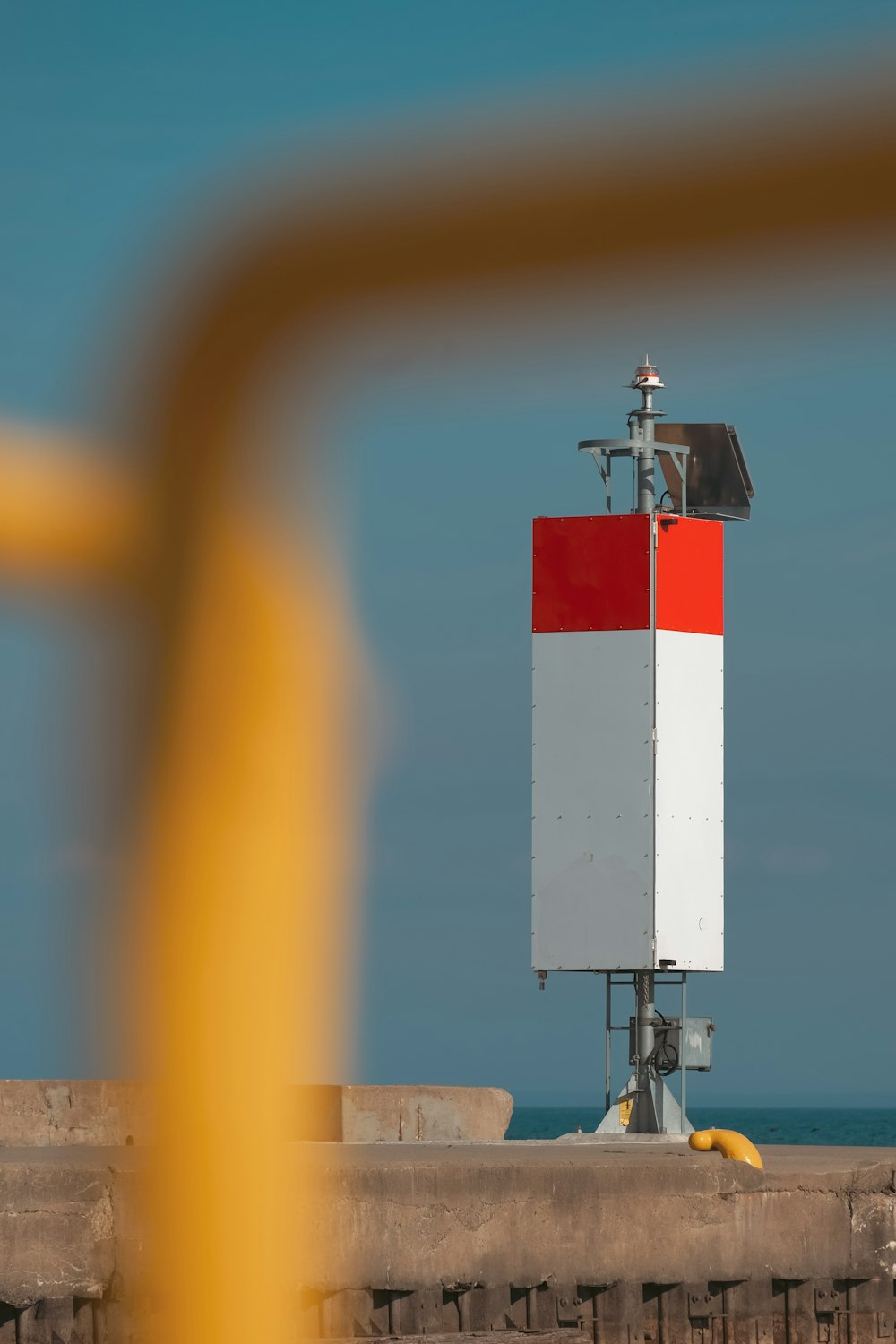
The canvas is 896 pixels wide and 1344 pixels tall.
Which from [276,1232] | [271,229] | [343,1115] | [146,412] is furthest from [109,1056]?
[343,1115]

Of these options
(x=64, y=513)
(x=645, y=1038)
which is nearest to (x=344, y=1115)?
(x=645, y=1038)

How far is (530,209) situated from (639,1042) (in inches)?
568

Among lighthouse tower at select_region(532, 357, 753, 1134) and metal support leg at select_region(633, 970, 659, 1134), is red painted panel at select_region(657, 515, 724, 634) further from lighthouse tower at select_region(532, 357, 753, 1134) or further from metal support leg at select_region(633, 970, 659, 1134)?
metal support leg at select_region(633, 970, 659, 1134)

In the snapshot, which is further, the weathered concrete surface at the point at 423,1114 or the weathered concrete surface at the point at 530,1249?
the weathered concrete surface at the point at 423,1114

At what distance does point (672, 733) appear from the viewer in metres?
15.4

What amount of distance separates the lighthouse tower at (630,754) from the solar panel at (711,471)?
0.59m

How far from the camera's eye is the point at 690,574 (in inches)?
609

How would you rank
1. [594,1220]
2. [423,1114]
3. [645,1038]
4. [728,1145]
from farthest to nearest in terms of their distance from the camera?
[645,1038] < [423,1114] < [728,1145] < [594,1220]

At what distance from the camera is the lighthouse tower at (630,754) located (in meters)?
15.2

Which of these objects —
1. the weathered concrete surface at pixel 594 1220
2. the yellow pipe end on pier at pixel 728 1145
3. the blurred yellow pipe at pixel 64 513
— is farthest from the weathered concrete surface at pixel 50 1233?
the blurred yellow pipe at pixel 64 513

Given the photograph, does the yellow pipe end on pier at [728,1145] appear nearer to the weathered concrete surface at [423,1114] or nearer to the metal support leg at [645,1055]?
the weathered concrete surface at [423,1114]

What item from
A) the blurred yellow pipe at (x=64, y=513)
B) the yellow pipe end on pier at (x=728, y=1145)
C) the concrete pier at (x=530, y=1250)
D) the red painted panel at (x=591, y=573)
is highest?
the red painted panel at (x=591, y=573)

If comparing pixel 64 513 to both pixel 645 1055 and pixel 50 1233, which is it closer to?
pixel 50 1233

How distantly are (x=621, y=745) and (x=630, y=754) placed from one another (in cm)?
10
